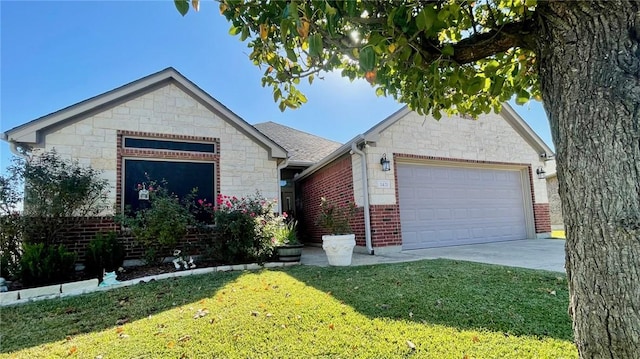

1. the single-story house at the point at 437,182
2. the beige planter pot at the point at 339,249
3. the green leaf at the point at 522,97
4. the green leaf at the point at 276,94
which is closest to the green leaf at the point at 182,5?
the green leaf at the point at 276,94

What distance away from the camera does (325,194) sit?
37.0 feet

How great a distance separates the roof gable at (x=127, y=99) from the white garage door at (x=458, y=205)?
3.99 m

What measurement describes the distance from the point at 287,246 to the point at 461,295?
420 cm

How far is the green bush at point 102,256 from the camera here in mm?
6536

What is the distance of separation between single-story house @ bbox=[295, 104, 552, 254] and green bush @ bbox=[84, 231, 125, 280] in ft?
19.2

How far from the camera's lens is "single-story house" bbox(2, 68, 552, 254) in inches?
306

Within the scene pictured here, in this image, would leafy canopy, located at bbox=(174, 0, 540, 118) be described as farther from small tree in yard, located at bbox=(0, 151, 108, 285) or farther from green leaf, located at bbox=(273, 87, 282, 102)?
small tree in yard, located at bbox=(0, 151, 108, 285)

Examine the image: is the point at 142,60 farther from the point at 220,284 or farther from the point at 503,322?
the point at 503,322

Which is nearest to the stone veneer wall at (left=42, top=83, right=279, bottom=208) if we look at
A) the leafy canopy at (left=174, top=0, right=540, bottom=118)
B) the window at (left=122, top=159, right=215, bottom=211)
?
the window at (left=122, top=159, right=215, bottom=211)

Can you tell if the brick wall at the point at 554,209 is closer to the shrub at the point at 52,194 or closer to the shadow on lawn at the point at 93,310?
the shadow on lawn at the point at 93,310

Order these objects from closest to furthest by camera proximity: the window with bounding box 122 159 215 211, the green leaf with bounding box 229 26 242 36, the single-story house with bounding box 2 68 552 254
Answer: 1. the green leaf with bounding box 229 26 242 36
2. the single-story house with bounding box 2 68 552 254
3. the window with bounding box 122 159 215 211

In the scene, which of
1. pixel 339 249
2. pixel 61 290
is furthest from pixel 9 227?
pixel 339 249

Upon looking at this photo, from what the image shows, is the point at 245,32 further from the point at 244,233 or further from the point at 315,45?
the point at 244,233

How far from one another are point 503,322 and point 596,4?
2.90m
